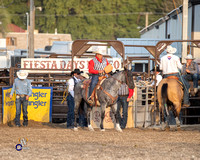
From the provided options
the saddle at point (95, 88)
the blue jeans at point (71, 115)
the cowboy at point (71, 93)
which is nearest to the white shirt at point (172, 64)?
the saddle at point (95, 88)

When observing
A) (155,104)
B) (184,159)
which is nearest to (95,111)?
(155,104)

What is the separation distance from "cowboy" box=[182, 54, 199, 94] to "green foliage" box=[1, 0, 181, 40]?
56.2 m

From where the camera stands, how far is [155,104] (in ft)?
52.1

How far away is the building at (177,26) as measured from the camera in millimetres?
32719

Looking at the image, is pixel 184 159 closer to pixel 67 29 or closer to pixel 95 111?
pixel 95 111

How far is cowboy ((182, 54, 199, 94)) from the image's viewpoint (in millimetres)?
15477

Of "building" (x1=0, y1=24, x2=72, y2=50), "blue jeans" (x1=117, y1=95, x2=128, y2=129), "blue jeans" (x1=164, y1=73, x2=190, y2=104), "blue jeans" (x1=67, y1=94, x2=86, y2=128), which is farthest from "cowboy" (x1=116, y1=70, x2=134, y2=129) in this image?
"building" (x1=0, y1=24, x2=72, y2=50)

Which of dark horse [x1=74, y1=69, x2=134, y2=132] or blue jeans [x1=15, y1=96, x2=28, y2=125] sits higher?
dark horse [x1=74, y1=69, x2=134, y2=132]

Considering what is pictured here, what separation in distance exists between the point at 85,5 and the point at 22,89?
60274mm

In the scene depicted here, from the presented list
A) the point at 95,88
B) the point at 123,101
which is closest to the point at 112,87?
the point at 95,88

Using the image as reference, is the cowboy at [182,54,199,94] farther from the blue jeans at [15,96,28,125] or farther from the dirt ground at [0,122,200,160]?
the blue jeans at [15,96,28,125]

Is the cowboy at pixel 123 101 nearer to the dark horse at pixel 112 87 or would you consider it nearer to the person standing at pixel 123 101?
the person standing at pixel 123 101

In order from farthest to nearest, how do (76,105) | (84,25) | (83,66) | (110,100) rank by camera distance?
(84,25) < (83,66) < (76,105) < (110,100)

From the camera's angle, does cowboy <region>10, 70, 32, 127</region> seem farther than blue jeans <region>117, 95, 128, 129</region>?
Yes
